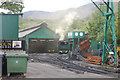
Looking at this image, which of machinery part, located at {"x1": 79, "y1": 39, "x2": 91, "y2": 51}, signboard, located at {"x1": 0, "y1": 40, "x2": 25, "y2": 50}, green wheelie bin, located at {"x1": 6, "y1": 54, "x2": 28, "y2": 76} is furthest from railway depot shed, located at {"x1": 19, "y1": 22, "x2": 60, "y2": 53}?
green wheelie bin, located at {"x1": 6, "y1": 54, "x2": 28, "y2": 76}

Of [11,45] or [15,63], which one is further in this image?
[11,45]

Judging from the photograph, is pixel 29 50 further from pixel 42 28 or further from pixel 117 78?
pixel 117 78

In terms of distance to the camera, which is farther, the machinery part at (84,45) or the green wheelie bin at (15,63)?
the machinery part at (84,45)

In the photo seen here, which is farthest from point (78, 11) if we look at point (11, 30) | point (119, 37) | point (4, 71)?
point (4, 71)

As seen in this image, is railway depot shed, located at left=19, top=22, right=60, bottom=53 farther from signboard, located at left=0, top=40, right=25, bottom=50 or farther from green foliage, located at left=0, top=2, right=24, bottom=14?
signboard, located at left=0, top=40, right=25, bottom=50

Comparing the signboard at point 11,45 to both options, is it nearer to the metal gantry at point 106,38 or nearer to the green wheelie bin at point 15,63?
the green wheelie bin at point 15,63

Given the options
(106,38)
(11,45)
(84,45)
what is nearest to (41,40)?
(84,45)

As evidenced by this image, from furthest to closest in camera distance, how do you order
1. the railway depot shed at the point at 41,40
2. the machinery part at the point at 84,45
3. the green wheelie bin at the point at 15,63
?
the railway depot shed at the point at 41,40 → the machinery part at the point at 84,45 → the green wheelie bin at the point at 15,63

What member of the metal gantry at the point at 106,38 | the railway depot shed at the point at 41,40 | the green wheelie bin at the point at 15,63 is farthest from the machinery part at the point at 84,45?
A: the green wheelie bin at the point at 15,63

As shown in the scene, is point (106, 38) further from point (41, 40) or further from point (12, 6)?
point (41, 40)

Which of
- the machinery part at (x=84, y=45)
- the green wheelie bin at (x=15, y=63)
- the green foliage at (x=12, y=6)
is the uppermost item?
the green foliage at (x=12, y=6)

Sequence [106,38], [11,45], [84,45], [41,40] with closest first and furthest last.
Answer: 1. [11,45]
2. [106,38]
3. [84,45]
4. [41,40]

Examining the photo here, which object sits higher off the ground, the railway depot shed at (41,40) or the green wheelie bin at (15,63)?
the railway depot shed at (41,40)

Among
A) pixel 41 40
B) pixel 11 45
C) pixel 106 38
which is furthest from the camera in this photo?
pixel 41 40
